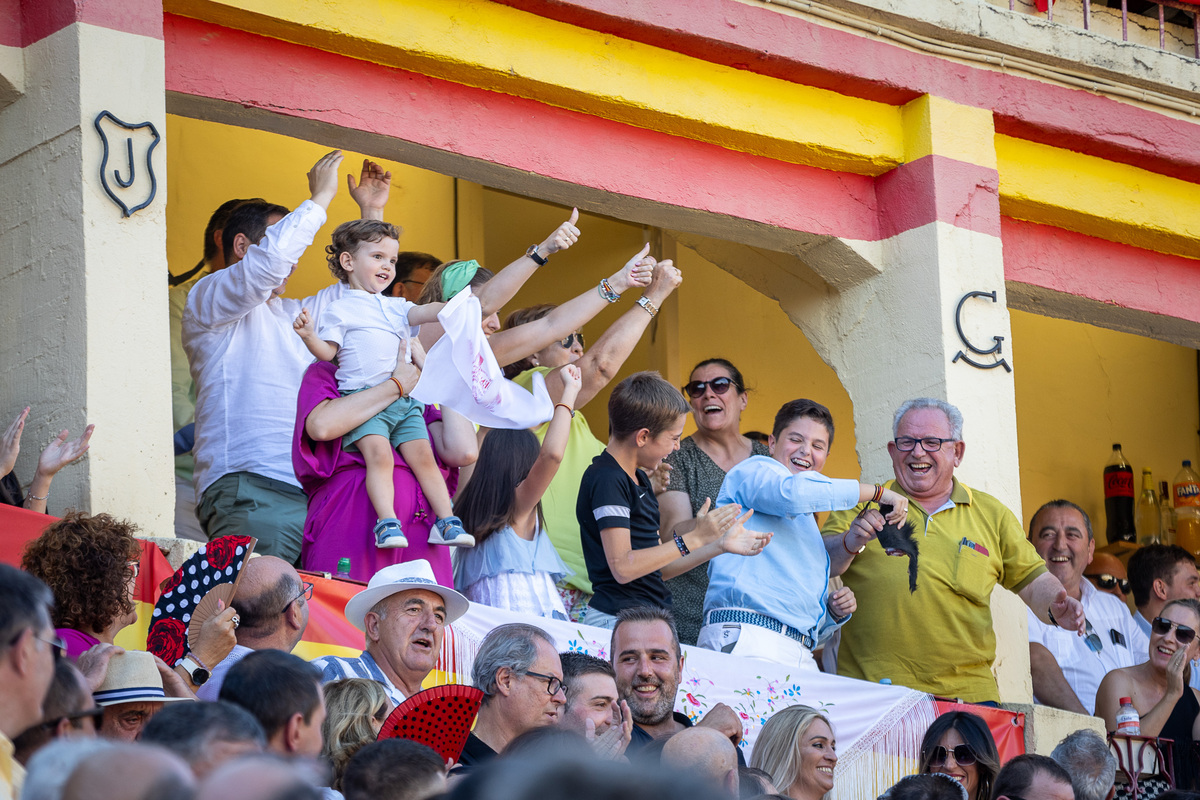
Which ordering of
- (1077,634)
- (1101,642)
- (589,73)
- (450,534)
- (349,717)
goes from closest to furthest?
(349,717) < (450,534) < (589,73) < (1077,634) < (1101,642)

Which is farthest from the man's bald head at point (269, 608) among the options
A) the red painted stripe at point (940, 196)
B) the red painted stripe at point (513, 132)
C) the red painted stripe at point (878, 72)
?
the red painted stripe at point (940, 196)

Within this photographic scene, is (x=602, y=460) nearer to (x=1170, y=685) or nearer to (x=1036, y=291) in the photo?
(x=1170, y=685)

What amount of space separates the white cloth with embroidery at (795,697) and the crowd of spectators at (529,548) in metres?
0.18

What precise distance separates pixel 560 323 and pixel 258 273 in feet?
4.12

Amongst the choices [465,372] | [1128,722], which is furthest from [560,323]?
[1128,722]

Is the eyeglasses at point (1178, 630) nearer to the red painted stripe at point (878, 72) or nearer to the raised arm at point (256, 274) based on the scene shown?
the red painted stripe at point (878, 72)

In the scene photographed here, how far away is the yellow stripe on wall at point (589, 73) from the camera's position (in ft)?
20.1

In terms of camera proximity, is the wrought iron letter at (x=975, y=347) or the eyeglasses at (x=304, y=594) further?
the wrought iron letter at (x=975, y=347)

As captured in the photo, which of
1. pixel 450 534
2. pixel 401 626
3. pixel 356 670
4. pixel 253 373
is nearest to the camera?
pixel 356 670

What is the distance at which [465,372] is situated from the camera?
550 centimetres

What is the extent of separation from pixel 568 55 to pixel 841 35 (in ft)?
4.60

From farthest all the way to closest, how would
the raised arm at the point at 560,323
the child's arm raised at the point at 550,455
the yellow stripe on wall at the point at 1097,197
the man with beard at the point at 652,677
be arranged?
the yellow stripe on wall at the point at 1097,197 < the raised arm at the point at 560,323 < the child's arm raised at the point at 550,455 < the man with beard at the point at 652,677

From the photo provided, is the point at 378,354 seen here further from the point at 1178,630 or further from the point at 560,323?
the point at 1178,630

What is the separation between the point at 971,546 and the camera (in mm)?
6414
